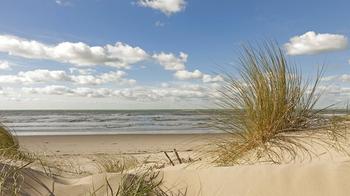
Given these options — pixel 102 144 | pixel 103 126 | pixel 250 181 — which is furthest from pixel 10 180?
pixel 103 126

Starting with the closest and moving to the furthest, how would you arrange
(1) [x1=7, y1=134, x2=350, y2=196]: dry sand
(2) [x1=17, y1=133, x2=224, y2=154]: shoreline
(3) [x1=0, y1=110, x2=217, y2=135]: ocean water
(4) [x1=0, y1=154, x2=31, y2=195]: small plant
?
(4) [x1=0, y1=154, x2=31, y2=195]: small plant < (1) [x1=7, y1=134, x2=350, y2=196]: dry sand < (2) [x1=17, y1=133, x2=224, y2=154]: shoreline < (3) [x1=0, y1=110, x2=217, y2=135]: ocean water

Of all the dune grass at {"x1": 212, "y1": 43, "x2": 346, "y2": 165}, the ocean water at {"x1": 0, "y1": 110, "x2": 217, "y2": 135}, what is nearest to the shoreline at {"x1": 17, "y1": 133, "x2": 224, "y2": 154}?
the ocean water at {"x1": 0, "y1": 110, "x2": 217, "y2": 135}

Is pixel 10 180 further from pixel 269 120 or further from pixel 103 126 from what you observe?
pixel 103 126

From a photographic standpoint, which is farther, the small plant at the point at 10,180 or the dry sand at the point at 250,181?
the dry sand at the point at 250,181

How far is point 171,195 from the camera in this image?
2865 mm

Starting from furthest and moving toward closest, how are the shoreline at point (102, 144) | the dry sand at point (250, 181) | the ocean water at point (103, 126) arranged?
the ocean water at point (103, 126)
the shoreline at point (102, 144)
the dry sand at point (250, 181)

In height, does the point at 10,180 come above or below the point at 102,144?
above

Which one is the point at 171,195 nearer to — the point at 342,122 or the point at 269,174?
the point at 269,174

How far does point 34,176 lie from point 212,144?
6.55ft

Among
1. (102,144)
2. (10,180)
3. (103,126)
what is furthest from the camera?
(103,126)

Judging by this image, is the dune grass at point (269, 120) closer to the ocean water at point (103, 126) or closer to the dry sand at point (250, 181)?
the dry sand at point (250, 181)

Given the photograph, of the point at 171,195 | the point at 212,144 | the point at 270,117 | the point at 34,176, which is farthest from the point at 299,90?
the point at 34,176

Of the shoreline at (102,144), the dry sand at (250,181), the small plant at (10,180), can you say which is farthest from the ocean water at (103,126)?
the dry sand at (250,181)

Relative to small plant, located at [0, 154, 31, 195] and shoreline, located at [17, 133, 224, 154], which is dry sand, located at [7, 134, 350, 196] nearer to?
small plant, located at [0, 154, 31, 195]
